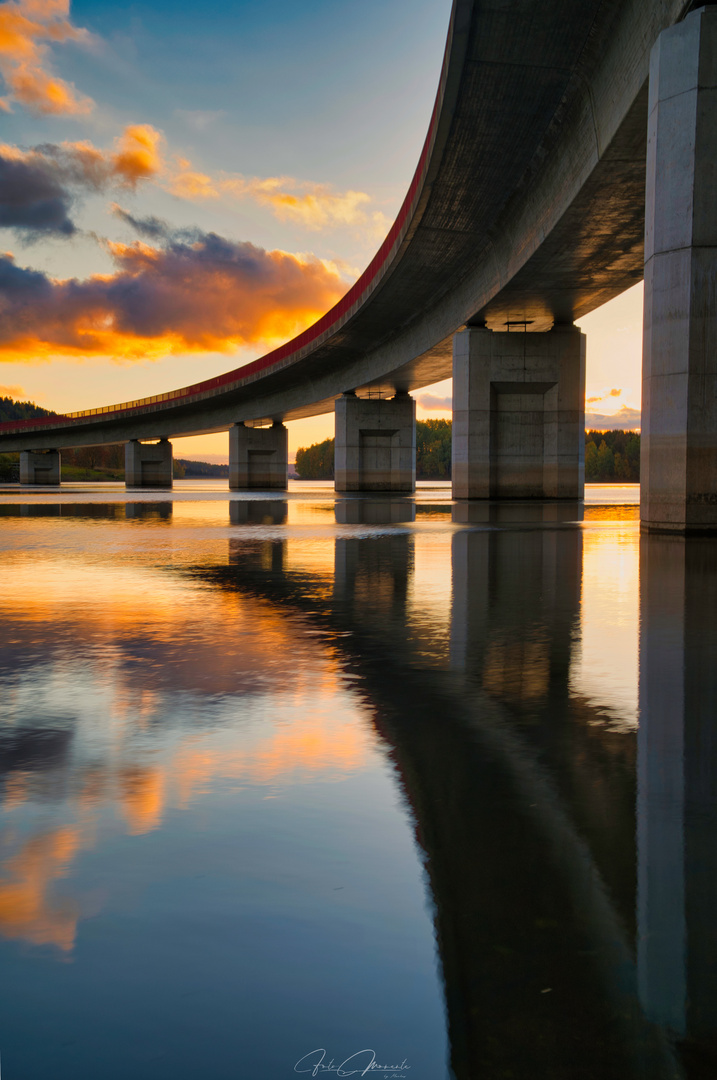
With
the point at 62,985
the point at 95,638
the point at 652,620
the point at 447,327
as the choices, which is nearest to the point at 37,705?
the point at 95,638

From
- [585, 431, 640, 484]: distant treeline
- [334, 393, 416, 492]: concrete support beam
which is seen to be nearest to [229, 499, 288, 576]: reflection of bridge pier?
[334, 393, 416, 492]: concrete support beam

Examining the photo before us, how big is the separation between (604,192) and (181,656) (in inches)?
828

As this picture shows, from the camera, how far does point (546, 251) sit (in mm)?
27234

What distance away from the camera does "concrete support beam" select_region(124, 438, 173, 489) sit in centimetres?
9512

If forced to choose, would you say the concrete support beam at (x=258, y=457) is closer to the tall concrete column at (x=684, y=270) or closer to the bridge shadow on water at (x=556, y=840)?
the tall concrete column at (x=684, y=270)

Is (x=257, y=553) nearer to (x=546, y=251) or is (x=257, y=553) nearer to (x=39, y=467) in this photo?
(x=546, y=251)

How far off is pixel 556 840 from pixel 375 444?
201ft

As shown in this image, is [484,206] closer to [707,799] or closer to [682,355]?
[682,355]

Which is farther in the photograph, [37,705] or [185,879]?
[37,705]

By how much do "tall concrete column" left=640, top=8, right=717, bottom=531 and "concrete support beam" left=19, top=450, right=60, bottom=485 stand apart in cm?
10041

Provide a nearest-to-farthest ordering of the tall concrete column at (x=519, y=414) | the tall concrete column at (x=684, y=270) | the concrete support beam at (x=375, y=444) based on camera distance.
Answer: the tall concrete column at (x=684, y=270)
the tall concrete column at (x=519, y=414)
the concrete support beam at (x=375, y=444)

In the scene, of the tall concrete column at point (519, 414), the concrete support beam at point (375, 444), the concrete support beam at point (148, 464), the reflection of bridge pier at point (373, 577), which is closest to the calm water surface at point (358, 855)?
the reflection of bridge pier at point (373, 577)

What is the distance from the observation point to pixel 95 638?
→ 19.8ft

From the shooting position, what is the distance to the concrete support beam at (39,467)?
347 ft
